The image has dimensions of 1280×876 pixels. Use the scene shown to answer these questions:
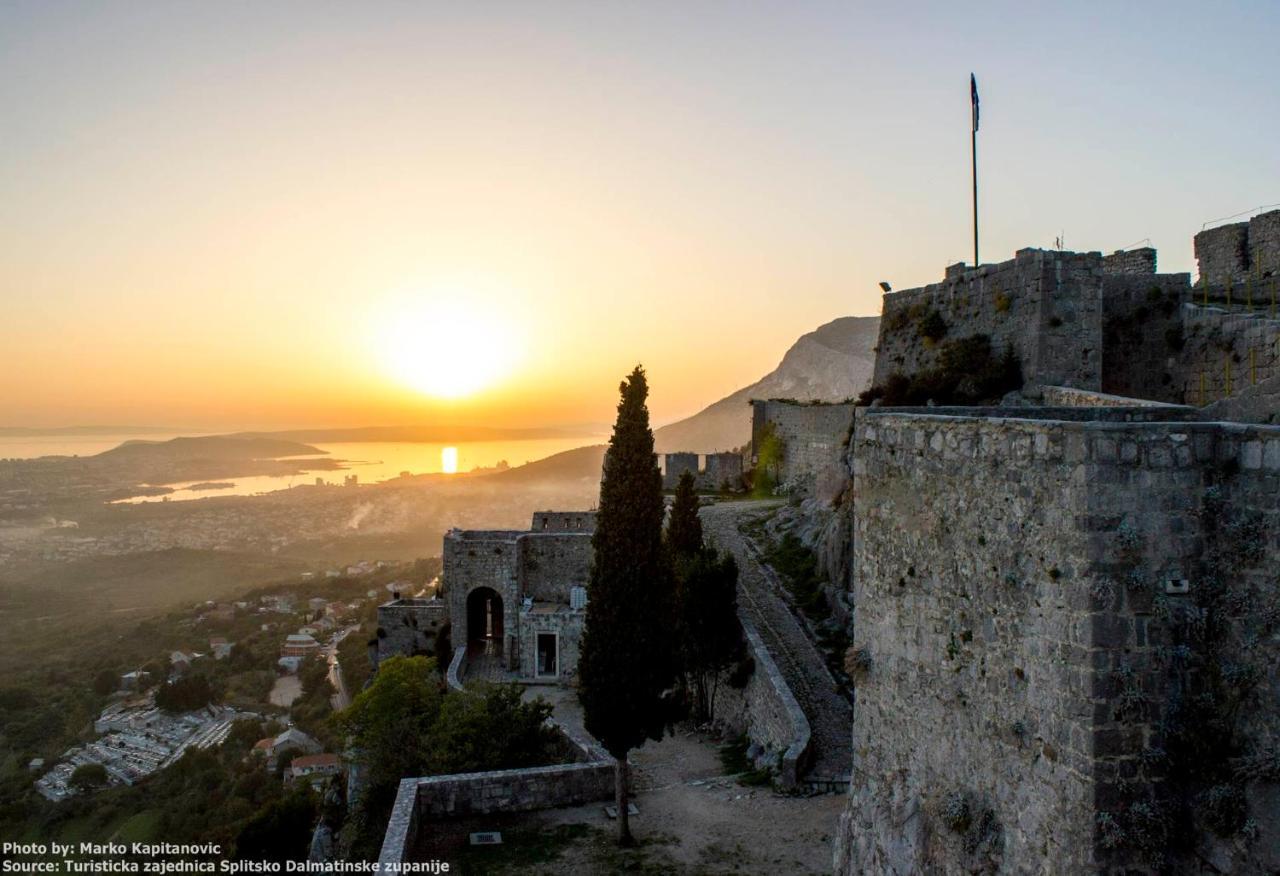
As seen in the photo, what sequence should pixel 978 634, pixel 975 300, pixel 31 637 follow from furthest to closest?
pixel 31 637 < pixel 975 300 < pixel 978 634

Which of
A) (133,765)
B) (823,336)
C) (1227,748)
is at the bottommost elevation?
(133,765)

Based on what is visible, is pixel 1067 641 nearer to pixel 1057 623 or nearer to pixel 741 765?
pixel 1057 623

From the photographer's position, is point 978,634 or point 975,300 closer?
point 978,634

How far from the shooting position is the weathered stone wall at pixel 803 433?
37.3 metres

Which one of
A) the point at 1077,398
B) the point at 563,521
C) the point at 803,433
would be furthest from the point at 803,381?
the point at 1077,398

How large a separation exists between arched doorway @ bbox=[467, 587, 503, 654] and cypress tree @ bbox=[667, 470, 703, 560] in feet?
26.0

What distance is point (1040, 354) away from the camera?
16172 mm

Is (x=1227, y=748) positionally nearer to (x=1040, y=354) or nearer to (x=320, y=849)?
(x=1040, y=354)

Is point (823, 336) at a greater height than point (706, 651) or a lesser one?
greater

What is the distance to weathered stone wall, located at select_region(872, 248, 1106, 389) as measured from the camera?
1609 cm

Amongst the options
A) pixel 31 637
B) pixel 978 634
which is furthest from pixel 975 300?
pixel 31 637

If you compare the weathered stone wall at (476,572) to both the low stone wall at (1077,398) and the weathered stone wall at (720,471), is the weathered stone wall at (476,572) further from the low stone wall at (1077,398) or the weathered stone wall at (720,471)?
the weathered stone wall at (720,471)

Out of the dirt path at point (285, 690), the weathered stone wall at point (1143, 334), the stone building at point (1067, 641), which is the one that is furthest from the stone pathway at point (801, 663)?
the dirt path at point (285, 690)

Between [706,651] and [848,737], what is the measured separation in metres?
6.12
